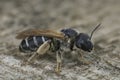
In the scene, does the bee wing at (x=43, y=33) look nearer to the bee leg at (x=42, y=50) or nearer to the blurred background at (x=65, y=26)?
the bee leg at (x=42, y=50)

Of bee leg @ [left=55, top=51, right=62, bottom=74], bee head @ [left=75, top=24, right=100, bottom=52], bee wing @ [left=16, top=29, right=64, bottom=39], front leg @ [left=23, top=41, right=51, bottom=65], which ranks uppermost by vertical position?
bee wing @ [left=16, top=29, right=64, bottom=39]

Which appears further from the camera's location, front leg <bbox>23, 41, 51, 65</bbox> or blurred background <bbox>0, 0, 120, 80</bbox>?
front leg <bbox>23, 41, 51, 65</bbox>

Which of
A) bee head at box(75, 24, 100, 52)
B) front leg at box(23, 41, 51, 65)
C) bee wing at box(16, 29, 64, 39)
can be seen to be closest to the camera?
front leg at box(23, 41, 51, 65)

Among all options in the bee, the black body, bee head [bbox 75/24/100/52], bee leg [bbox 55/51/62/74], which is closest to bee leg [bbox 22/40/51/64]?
the bee

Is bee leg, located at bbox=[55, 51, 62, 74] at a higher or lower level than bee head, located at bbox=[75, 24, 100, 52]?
lower

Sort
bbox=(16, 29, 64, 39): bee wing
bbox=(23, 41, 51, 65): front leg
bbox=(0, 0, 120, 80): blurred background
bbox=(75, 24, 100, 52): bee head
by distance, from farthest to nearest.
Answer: bbox=(75, 24, 100, 52): bee head → bbox=(16, 29, 64, 39): bee wing → bbox=(23, 41, 51, 65): front leg → bbox=(0, 0, 120, 80): blurred background

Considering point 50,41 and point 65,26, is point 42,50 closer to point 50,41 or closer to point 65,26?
point 50,41

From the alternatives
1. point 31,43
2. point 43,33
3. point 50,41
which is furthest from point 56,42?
point 31,43

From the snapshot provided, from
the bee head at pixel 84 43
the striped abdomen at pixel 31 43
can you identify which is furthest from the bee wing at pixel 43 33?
the bee head at pixel 84 43

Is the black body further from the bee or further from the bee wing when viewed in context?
the bee wing
